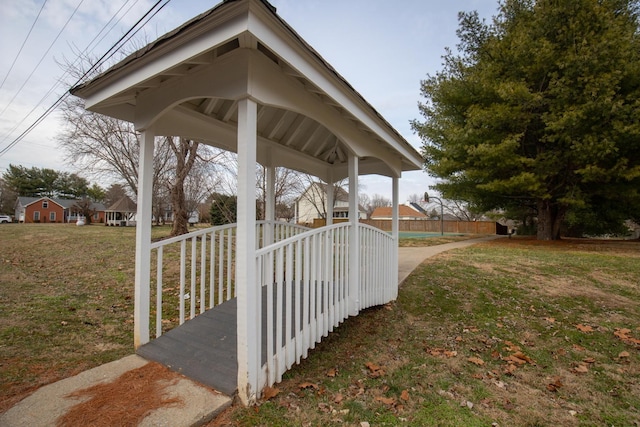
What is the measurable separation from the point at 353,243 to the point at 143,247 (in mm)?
2319

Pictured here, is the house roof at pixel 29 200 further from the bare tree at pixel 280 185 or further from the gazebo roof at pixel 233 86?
the gazebo roof at pixel 233 86

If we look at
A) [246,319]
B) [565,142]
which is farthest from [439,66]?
[246,319]

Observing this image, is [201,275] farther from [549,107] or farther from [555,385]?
[549,107]

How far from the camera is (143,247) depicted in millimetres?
3051

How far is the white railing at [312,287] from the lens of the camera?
2.54 meters

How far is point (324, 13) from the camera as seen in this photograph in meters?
5.96

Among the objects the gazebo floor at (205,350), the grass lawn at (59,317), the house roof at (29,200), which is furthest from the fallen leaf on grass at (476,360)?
the house roof at (29,200)

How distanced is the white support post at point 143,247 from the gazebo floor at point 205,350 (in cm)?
20

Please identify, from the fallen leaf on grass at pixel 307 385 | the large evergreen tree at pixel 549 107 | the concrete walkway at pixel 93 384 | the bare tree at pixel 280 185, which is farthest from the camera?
the bare tree at pixel 280 185

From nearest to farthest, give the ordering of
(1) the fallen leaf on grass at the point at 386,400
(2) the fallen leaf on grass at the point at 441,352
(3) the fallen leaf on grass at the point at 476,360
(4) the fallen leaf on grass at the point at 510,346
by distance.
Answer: (1) the fallen leaf on grass at the point at 386,400 < (3) the fallen leaf on grass at the point at 476,360 < (2) the fallen leaf on grass at the point at 441,352 < (4) the fallen leaf on grass at the point at 510,346

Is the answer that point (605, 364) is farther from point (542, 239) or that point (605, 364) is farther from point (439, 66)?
point (439, 66)

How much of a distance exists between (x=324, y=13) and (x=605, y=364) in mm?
6959

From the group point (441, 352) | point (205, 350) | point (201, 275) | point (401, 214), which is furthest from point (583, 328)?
point (401, 214)

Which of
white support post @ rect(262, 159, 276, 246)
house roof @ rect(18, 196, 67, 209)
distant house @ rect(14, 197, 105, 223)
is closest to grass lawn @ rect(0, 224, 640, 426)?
white support post @ rect(262, 159, 276, 246)
